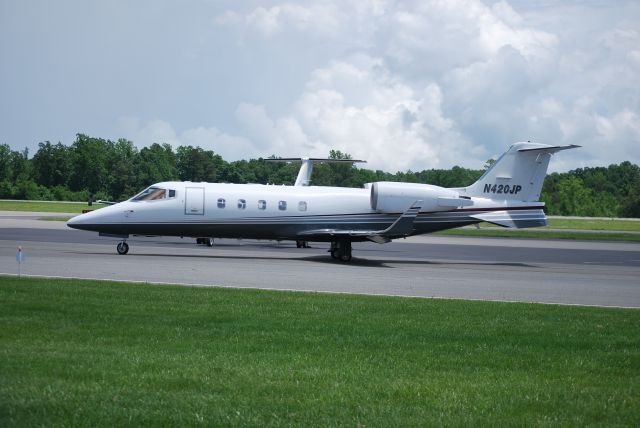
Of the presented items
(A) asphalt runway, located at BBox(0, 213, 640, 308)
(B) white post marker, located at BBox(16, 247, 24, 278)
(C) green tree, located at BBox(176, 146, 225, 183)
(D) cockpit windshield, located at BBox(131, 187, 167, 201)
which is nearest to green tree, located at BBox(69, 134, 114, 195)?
(C) green tree, located at BBox(176, 146, 225, 183)

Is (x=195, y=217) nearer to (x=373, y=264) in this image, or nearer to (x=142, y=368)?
(x=373, y=264)

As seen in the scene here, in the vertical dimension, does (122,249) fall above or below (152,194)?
Answer: below

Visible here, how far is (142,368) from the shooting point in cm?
925

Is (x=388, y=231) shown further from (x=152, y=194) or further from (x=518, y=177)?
(x=152, y=194)

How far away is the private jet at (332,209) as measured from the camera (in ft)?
93.5

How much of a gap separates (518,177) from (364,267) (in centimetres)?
777

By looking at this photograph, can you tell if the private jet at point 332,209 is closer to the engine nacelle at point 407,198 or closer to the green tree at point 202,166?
the engine nacelle at point 407,198

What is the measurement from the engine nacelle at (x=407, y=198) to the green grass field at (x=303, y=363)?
1377cm

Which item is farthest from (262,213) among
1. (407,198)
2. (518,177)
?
(518,177)

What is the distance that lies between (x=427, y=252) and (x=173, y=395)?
2752 centimetres

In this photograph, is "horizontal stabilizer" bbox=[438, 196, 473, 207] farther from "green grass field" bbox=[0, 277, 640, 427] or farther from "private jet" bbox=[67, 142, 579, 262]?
"green grass field" bbox=[0, 277, 640, 427]

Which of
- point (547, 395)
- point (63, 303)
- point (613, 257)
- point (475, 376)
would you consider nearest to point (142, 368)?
point (475, 376)

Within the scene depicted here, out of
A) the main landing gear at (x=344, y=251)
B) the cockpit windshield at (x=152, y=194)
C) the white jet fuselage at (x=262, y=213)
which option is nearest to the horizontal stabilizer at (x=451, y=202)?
the white jet fuselage at (x=262, y=213)

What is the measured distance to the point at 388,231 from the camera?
28.3 metres
